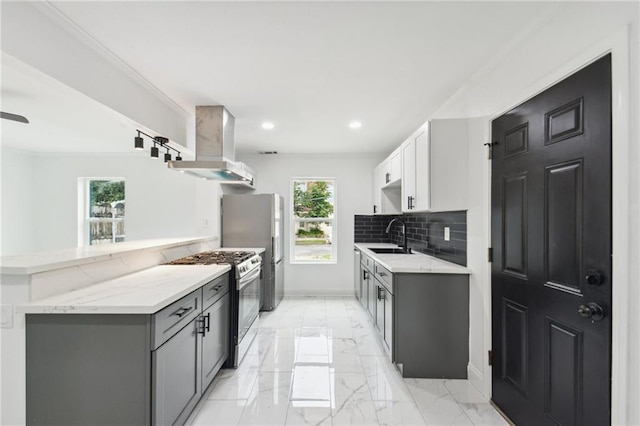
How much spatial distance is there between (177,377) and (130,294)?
56 centimetres

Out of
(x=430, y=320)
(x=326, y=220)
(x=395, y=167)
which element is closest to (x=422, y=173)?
(x=395, y=167)

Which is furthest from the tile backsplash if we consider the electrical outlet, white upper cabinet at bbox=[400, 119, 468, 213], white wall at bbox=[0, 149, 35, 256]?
white wall at bbox=[0, 149, 35, 256]

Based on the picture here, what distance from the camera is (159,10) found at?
1.61 m

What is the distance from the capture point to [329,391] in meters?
2.34

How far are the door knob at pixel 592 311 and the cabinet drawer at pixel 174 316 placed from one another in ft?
6.75

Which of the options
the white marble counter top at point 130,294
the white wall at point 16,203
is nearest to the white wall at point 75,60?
the white marble counter top at point 130,294

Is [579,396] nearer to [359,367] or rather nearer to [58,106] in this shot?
[359,367]

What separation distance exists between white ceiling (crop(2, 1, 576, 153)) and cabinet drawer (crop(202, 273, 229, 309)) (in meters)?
1.51

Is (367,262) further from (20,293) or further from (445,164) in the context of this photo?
(20,293)

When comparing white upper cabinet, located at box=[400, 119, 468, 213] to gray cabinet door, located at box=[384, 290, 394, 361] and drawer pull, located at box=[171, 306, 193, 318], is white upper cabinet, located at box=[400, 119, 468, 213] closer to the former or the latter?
gray cabinet door, located at box=[384, 290, 394, 361]

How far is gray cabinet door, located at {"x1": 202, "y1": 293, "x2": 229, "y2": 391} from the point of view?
214 cm

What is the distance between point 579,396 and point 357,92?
99.2 inches
